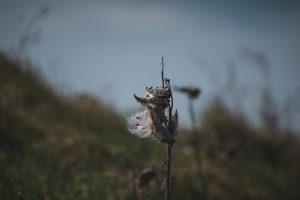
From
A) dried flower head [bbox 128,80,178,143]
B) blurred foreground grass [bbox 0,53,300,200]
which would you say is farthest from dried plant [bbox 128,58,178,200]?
blurred foreground grass [bbox 0,53,300,200]

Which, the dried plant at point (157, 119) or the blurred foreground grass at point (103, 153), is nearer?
the dried plant at point (157, 119)

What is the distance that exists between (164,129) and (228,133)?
220 inches

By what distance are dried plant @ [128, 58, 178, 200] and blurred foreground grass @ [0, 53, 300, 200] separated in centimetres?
104

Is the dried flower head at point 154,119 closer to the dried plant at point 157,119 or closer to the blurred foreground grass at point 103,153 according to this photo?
the dried plant at point 157,119

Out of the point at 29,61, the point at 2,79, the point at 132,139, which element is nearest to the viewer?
the point at 132,139

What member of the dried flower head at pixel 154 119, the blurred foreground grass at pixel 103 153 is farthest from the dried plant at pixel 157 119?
the blurred foreground grass at pixel 103 153

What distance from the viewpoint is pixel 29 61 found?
270 inches

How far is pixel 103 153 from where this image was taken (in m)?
4.87

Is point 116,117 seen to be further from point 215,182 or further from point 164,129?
point 164,129

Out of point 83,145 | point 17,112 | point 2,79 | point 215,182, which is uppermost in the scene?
point 2,79

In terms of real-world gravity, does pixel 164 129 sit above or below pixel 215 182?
above

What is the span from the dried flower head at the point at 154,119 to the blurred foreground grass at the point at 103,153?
1.05 m

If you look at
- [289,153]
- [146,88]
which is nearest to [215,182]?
[289,153]

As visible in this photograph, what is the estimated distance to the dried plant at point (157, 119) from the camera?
1.94 meters
